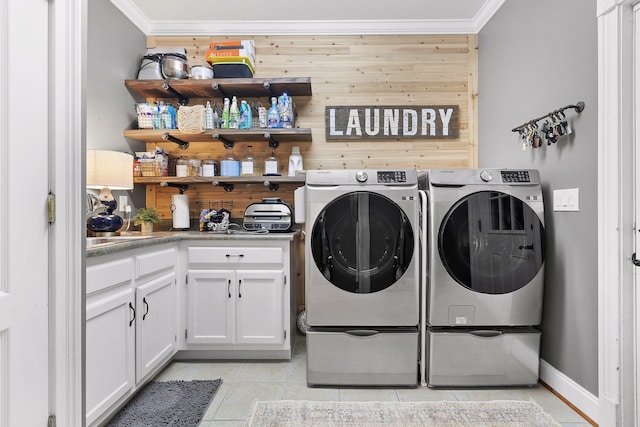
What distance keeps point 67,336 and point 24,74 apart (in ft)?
2.51

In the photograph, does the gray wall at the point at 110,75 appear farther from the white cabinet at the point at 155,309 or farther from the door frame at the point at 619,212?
the door frame at the point at 619,212

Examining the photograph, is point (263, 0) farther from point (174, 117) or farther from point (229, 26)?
point (174, 117)

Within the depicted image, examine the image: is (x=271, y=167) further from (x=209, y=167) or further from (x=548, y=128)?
(x=548, y=128)

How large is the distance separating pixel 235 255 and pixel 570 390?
6.92 ft

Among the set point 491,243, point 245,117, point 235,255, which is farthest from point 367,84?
point 235,255

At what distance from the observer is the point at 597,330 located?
1.72 meters

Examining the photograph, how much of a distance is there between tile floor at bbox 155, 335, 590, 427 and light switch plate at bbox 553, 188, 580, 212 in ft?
3.52

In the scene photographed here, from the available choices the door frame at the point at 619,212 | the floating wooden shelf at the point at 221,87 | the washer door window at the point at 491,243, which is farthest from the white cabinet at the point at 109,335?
the door frame at the point at 619,212

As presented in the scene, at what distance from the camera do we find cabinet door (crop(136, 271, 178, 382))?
192cm

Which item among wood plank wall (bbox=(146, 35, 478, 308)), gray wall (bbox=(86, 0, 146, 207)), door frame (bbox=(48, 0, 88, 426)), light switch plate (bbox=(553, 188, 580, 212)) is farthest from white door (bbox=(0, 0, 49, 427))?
light switch plate (bbox=(553, 188, 580, 212))

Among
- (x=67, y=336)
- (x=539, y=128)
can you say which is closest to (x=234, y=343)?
(x=67, y=336)

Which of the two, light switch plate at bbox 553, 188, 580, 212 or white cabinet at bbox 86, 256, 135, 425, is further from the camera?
light switch plate at bbox 553, 188, 580, 212

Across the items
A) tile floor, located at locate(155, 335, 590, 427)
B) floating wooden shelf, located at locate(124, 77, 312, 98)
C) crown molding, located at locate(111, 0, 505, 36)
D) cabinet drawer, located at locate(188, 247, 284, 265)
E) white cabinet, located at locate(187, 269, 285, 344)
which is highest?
crown molding, located at locate(111, 0, 505, 36)

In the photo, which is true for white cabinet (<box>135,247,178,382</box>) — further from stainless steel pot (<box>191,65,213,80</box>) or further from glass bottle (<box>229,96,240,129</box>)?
stainless steel pot (<box>191,65,213,80</box>)
